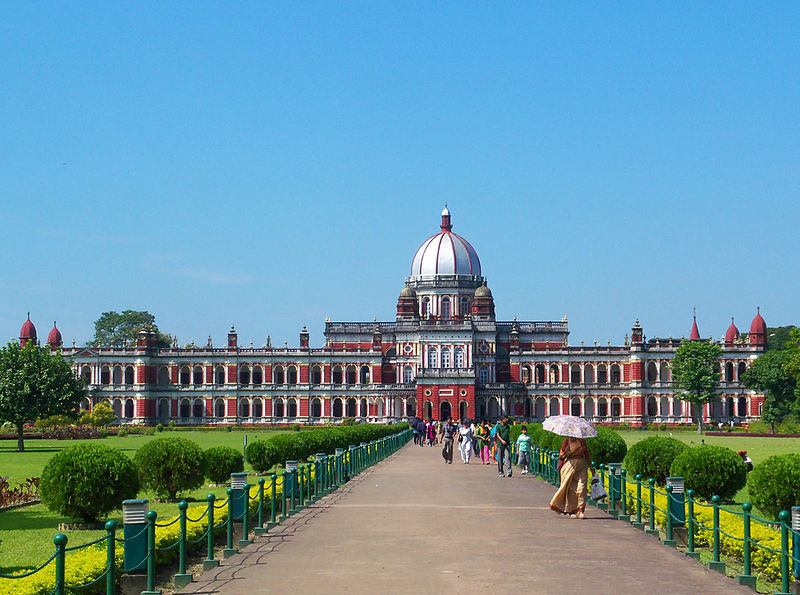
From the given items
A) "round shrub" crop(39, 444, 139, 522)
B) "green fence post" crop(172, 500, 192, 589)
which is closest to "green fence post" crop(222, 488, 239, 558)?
"green fence post" crop(172, 500, 192, 589)

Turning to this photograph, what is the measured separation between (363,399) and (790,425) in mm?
40165

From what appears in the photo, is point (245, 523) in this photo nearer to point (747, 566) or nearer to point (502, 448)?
point (747, 566)

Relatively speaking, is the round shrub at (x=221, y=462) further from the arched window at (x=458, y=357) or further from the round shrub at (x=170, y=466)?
the arched window at (x=458, y=357)

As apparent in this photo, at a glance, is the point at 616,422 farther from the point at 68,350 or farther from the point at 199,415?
the point at 68,350

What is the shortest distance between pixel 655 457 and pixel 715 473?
4.75m

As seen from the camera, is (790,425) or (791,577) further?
(790,425)

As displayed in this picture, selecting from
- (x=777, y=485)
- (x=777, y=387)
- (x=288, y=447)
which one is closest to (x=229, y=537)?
(x=777, y=485)

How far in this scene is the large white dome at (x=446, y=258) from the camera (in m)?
111

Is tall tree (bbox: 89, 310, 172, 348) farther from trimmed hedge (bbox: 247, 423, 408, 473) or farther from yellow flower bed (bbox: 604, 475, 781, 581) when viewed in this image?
yellow flower bed (bbox: 604, 475, 781, 581)

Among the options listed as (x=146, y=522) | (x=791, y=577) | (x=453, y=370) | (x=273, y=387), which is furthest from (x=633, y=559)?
(x=273, y=387)

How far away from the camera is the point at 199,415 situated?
10838cm

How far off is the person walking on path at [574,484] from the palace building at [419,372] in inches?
3123

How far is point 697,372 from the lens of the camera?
97000 millimetres

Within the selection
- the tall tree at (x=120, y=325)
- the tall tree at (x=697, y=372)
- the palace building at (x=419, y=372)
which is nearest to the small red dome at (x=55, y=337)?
the palace building at (x=419, y=372)
